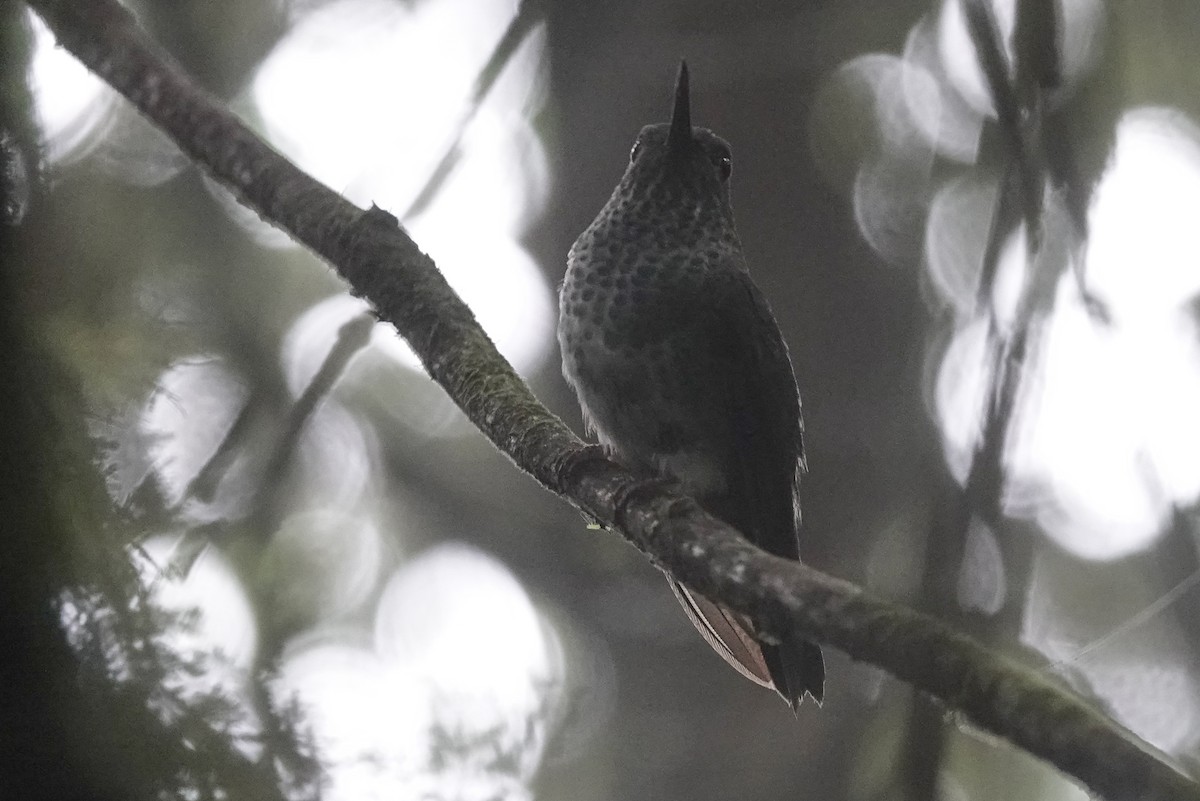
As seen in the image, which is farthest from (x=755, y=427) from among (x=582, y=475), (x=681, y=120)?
(x=681, y=120)

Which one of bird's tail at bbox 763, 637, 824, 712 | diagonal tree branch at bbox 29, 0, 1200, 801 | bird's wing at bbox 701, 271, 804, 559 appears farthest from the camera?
bird's wing at bbox 701, 271, 804, 559

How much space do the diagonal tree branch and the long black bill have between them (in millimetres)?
371

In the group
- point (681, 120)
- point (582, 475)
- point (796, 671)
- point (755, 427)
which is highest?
point (681, 120)

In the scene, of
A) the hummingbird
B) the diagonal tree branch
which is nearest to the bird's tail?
the hummingbird

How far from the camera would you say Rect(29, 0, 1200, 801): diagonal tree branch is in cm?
46

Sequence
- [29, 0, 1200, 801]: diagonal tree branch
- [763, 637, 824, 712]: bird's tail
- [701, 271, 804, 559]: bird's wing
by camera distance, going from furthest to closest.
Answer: [701, 271, 804, 559]: bird's wing < [763, 637, 824, 712]: bird's tail < [29, 0, 1200, 801]: diagonal tree branch

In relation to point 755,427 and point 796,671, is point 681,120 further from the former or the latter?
point 796,671

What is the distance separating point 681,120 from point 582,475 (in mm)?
527

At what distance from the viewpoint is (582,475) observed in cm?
91

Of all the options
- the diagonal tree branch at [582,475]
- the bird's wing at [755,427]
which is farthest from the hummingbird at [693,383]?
the diagonal tree branch at [582,475]

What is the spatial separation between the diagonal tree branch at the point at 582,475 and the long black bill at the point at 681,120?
37cm

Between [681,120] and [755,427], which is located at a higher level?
[681,120]

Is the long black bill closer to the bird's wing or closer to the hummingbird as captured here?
the hummingbird

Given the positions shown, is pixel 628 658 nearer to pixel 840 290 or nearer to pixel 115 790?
pixel 840 290
